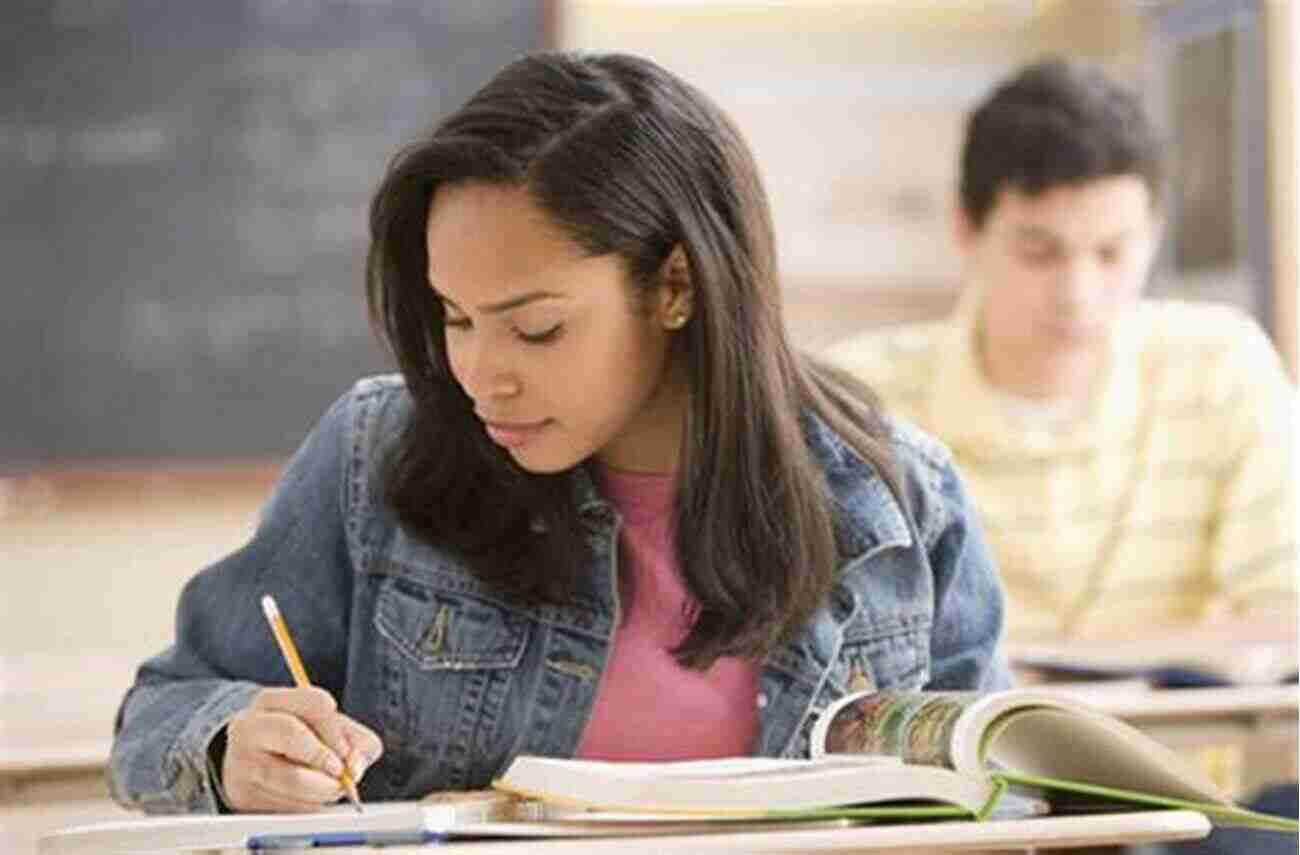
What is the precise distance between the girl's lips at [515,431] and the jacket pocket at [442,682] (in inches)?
6.0

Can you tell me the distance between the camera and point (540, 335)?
66.5 inches

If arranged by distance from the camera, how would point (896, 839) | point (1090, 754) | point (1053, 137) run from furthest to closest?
point (1053, 137) < point (1090, 754) < point (896, 839)

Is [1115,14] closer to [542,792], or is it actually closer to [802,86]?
[802,86]

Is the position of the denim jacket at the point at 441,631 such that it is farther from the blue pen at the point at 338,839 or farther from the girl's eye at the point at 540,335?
the blue pen at the point at 338,839

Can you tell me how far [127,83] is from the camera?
3945mm

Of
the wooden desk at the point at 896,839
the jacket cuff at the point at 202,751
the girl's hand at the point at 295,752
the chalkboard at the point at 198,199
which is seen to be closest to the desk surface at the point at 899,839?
the wooden desk at the point at 896,839

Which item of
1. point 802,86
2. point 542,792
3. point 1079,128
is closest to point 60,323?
point 802,86

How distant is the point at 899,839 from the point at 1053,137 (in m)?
1.96

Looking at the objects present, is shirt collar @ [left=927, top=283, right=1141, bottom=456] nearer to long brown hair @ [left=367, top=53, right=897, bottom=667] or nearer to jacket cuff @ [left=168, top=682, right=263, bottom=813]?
long brown hair @ [left=367, top=53, right=897, bottom=667]

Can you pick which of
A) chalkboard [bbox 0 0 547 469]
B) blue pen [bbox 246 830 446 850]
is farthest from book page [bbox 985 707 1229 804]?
chalkboard [bbox 0 0 547 469]

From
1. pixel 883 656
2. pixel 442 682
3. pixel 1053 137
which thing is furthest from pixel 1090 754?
pixel 1053 137

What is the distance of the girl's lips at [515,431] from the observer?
1715 millimetres

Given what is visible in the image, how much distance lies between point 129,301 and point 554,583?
227 centimetres

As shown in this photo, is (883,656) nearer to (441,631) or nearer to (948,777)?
(441,631)
